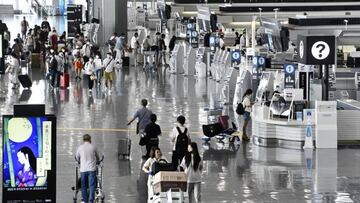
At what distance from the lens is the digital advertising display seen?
17547mm

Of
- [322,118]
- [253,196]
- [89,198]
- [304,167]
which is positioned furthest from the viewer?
[322,118]

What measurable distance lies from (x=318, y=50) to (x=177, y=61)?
1776 centimetres

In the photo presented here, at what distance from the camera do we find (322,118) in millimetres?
26250

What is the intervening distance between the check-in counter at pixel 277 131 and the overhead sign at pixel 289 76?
3.84 meters

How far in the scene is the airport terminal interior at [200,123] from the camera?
58.9 feet

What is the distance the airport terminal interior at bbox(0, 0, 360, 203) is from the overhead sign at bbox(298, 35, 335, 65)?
1.1 inches

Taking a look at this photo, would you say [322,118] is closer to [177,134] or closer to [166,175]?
[177,134]

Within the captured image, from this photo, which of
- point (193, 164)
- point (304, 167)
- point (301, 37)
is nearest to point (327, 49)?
point (301, 37)

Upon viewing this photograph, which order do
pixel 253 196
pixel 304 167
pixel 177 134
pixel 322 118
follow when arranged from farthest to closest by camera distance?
pixel 322 118 → pixel 304 167 → pixel 177 134 → pixel 253 196

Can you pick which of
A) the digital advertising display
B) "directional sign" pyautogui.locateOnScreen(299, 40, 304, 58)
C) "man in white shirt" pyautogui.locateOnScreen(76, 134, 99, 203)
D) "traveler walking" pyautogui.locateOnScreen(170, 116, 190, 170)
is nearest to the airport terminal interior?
the digital advertising display

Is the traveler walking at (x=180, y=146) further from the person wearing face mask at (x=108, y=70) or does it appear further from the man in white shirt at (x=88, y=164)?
the person wearing face mask at (x=108, y=70)

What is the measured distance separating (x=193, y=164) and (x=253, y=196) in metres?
1.41

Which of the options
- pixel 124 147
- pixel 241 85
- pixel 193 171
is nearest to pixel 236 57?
pixel 241 85

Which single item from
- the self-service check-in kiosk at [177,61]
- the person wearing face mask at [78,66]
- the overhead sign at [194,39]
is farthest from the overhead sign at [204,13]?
the person wearing face mask at [78,66]
